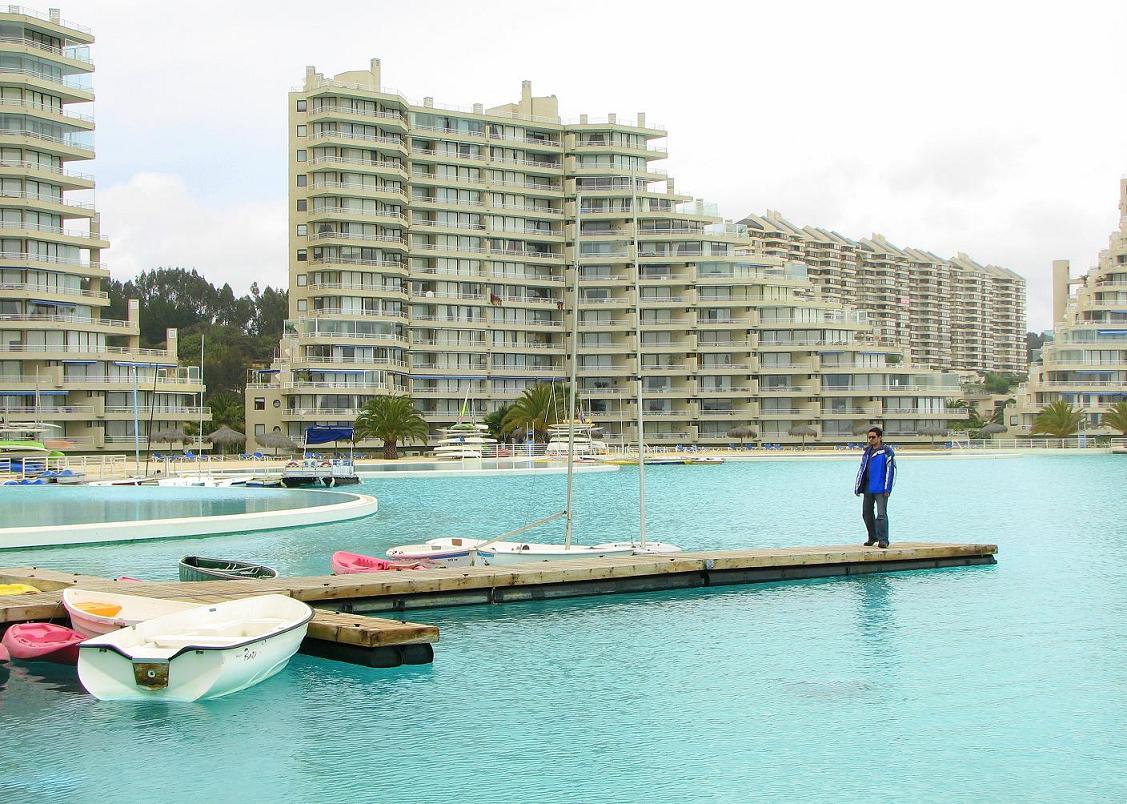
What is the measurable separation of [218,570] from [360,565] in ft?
9.68

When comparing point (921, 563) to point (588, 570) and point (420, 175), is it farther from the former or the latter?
point (420, 175)

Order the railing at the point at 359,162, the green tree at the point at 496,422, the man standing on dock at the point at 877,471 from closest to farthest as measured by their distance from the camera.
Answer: the man standing on dock at the point at 877,471, the green tree at the point at 496,422, the railing at the point at 359,162

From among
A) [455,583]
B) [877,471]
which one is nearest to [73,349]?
[455,583]

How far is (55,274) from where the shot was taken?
95.5 m

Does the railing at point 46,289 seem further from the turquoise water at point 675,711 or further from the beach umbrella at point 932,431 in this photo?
the beach umbrella at point 932,431

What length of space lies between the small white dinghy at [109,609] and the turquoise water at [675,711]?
93 cm

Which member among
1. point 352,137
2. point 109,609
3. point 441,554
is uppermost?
point 352,137

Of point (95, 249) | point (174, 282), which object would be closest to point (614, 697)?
point (95, 249)

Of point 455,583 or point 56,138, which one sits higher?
point 56,138

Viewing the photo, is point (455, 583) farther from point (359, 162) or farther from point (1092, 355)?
point (1092, 355)

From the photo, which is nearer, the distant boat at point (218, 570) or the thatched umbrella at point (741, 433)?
the distant boat at point (218, 570)

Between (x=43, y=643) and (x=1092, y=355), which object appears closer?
(x=43, y=643)

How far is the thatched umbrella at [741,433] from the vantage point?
373 ft

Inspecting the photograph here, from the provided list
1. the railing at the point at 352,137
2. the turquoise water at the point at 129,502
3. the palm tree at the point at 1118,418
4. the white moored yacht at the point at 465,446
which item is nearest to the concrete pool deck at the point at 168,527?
the turquoise water at the point at 129,502
